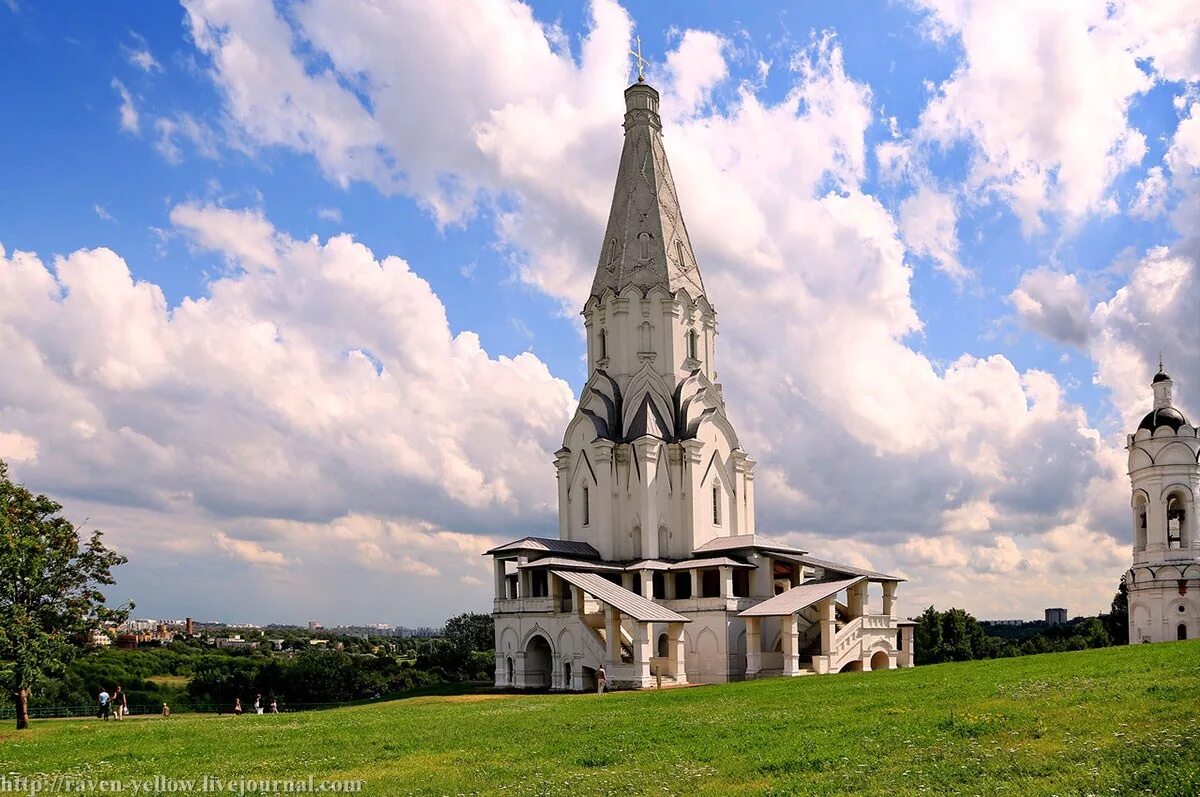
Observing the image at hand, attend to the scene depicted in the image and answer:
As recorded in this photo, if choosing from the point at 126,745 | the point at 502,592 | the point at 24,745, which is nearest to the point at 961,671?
the point at 126,745

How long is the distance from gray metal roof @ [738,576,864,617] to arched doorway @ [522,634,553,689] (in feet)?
29.3

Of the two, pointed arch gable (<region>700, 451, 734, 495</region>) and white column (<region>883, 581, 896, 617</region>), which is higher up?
pointed arch gable (<region>700, 451, 734, 495</region>)

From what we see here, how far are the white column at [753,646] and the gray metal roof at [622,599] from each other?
2513mm

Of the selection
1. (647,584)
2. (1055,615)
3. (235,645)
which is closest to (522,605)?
(647,584)

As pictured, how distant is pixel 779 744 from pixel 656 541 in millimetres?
32675

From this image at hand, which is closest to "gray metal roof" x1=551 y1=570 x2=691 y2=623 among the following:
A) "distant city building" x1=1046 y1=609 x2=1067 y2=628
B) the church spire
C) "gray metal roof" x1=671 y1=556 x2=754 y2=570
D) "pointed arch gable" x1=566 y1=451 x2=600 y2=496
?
"gray metal roof" x1=671 y1=556 x2=754 y2=570

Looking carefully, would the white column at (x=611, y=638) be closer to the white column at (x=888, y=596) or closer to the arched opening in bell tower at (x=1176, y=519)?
the white column at (x=888, y=596)

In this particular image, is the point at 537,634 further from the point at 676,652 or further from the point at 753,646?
the point at 753,646

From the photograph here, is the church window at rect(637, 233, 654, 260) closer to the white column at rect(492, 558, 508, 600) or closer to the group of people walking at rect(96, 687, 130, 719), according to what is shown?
the white column at rect(492, 558, 508, 600)

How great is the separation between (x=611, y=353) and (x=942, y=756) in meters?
39.6

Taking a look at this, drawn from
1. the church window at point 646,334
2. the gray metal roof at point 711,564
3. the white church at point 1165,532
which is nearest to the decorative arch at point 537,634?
the gray metal roof at point 711,564

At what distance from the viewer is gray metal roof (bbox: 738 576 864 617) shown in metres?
39.3

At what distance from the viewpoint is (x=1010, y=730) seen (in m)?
13.7

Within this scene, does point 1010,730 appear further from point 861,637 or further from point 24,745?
point 861,637
